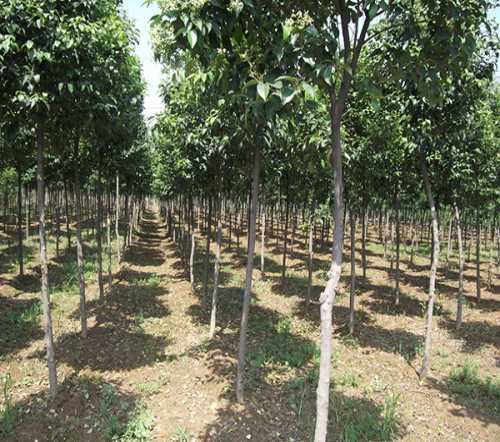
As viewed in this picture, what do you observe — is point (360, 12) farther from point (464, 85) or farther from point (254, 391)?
point (254, 391)

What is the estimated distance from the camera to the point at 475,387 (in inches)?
355

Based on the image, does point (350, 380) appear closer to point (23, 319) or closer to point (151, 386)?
point (151, 386)

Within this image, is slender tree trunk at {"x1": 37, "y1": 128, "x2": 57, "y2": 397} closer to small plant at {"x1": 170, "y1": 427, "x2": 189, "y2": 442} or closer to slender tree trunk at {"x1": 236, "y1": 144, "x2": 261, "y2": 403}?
small plant at {"x1": 170, "y1": 427, "x2": 189, "y2": 442}

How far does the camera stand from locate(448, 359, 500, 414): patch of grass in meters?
8.41

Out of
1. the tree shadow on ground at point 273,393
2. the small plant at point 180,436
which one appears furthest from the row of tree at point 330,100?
the small plant at point 180,436

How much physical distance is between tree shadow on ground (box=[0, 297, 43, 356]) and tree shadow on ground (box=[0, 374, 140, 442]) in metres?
2.85

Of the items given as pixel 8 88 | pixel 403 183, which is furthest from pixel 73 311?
pixel 403 183

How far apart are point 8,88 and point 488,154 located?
13734 millimetres

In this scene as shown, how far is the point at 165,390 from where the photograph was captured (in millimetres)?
8148

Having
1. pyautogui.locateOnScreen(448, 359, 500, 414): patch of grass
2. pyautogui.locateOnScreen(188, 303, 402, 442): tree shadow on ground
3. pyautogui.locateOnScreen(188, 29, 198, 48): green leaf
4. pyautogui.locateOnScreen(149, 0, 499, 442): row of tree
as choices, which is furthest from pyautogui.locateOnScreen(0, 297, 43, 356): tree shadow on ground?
pyautogui.locateOnScreen(448, 359, 500, 414): patch of grass

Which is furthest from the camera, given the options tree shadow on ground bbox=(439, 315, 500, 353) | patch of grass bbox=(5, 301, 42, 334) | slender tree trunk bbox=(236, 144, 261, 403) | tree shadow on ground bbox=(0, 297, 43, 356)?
tree shadow on ground bbox=(439, 315, 500, 353)

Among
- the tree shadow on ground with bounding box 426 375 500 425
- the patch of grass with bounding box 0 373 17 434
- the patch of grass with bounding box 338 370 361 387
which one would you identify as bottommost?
the tree shadow on ground with bounding box 426 375 500 425

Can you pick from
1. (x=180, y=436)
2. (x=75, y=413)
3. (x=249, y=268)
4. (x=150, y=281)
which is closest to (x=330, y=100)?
(x=249, y=268)

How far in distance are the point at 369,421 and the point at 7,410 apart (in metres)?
6.50
